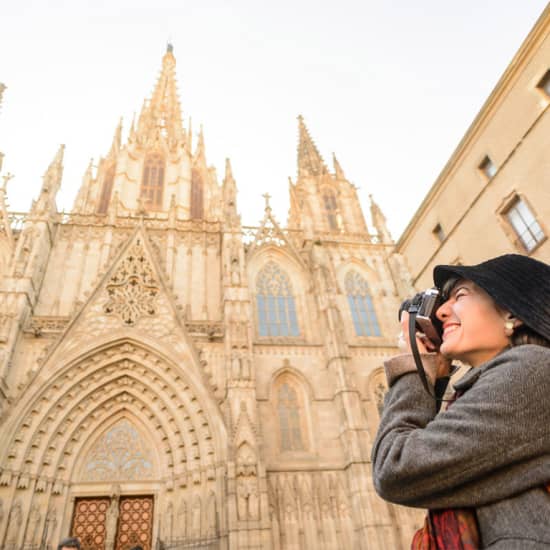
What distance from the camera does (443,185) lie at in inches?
481

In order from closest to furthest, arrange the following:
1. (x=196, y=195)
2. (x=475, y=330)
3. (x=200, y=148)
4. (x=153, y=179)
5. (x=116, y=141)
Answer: (x=475, y=330) → (x=153, y=179) → (x=196, y=195) → (x=116, y=141) → (x=200, y=148)

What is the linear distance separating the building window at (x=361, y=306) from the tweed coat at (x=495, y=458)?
17.1 meters

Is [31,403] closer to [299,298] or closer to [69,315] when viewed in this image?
[69,315]

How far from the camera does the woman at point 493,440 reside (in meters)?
1.09

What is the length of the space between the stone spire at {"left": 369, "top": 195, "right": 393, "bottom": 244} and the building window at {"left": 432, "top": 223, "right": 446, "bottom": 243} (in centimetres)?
842

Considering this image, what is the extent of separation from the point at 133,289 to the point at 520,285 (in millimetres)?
16314

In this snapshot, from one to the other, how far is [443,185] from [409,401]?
12.1 m

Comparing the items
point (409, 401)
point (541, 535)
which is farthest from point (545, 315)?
point (541, 535)

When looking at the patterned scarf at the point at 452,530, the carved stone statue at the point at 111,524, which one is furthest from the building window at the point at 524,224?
the carved stone statue at the point at 111,524

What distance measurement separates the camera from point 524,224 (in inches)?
383

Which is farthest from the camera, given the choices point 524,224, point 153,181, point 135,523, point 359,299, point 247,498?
point 153,181

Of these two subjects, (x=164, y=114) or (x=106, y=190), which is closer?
(x=106, y=190)

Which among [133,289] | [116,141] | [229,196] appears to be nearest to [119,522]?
[133,289]

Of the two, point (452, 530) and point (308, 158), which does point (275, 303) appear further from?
point (452, 530)
